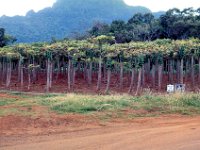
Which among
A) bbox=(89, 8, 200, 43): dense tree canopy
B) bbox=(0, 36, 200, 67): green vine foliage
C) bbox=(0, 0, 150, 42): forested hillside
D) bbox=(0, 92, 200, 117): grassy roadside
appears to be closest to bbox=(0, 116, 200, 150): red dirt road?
bbox=(0, 92, 200, 117): grassy roadside

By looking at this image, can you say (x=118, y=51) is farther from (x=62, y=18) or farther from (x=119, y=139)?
(x=62, y=18)

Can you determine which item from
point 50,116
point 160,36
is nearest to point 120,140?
point 50,116

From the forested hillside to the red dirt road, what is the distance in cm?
8481

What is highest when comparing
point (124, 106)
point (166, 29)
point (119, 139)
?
point (166, 29)

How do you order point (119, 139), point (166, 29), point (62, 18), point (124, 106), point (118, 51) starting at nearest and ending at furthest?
1. point (119, 139)
2. point (124, 106)
3. point (118, 51)
4. point (166, 29)
5. point (62, 18)

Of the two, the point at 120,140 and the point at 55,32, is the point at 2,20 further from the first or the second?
the point at 120,140

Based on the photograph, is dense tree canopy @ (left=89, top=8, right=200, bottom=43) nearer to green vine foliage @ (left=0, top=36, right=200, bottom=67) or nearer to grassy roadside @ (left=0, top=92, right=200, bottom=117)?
green vine foliage @ (left=0, top=36, right=200, bottom=67)

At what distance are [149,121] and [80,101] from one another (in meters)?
4.48

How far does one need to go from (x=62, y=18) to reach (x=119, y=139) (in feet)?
355

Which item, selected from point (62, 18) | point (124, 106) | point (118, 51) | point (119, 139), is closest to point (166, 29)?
point (118, 51)

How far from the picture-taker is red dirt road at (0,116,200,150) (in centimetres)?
967

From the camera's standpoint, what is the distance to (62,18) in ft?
383

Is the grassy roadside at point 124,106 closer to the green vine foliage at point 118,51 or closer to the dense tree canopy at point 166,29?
the green vine foliage at point 118,51

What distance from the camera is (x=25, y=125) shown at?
41.8 feet
